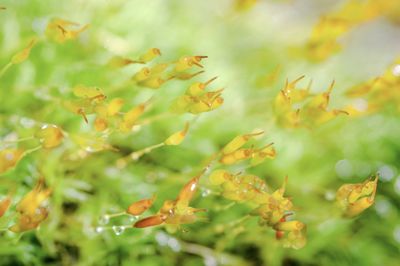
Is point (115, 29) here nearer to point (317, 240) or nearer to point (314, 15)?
point (317, 240)

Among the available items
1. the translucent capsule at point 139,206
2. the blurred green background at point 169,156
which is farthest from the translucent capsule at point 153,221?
the blurred green background at point 169,156

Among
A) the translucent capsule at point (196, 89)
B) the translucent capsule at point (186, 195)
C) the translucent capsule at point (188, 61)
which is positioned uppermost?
the translucent capsule at point (188, 61)

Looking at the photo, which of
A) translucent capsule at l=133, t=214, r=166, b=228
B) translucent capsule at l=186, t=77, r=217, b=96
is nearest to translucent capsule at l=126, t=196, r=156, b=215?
translucent capsule at l=133, t=214, r=166, b=228

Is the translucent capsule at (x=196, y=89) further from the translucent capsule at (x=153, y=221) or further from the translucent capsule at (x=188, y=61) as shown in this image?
the translucent capsule at (x=153, y=221)

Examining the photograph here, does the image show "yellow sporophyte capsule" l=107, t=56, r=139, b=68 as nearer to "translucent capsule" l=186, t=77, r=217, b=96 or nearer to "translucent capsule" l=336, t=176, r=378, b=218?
"translucent capsule" l=186, t=77, r=217, b=96

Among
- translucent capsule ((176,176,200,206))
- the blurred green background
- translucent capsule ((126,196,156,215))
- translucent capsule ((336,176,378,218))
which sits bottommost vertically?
the blurred green background

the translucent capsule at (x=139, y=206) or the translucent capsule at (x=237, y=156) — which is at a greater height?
the translucent capsule at (x=237, y=156)

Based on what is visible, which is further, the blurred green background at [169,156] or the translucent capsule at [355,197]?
the blurred green background at [169,156]

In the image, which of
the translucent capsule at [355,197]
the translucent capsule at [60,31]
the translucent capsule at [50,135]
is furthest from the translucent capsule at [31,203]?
the translucent capsule at [355,197]

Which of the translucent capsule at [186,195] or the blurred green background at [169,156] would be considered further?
the blurred green background at [169,156]
